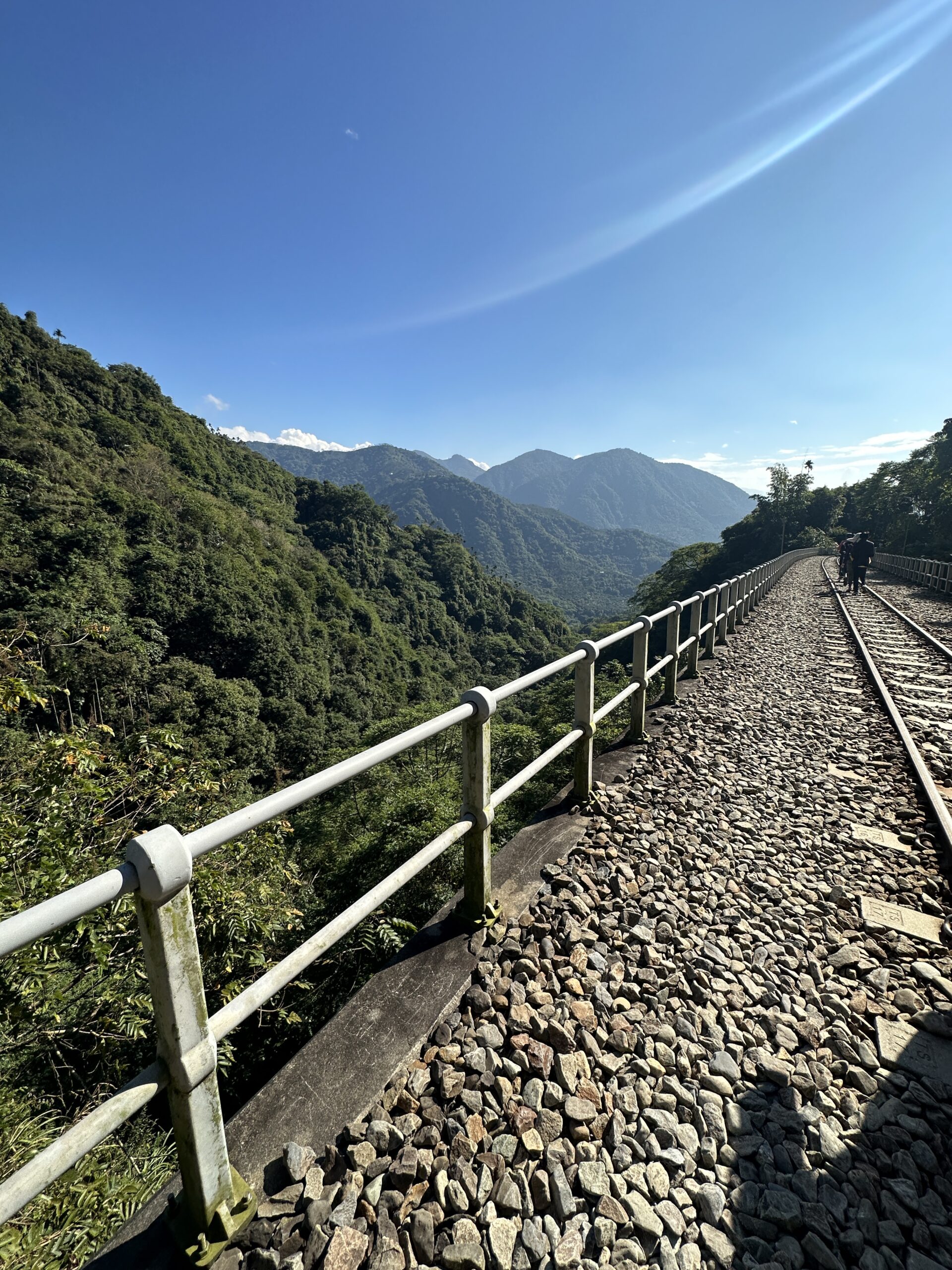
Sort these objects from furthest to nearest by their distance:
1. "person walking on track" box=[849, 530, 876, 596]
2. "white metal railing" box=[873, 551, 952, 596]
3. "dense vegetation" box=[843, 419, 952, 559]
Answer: "dense vegetation" box=[843, 419, 952, 559] < "person walking on track" box=[849, 530, 876, 596] < "white metal railing" box=[873, 551, 952, 596]

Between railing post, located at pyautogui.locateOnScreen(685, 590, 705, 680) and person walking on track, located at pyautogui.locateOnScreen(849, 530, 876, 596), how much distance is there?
48.6 ft

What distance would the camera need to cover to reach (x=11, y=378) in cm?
5597

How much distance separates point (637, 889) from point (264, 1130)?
2.11 metres

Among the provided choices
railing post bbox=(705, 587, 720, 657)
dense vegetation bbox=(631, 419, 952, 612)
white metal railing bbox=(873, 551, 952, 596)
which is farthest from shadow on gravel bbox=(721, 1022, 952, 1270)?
dense vegetation bbox=(631, 419, 952, 612)

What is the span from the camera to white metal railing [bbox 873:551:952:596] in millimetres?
18500

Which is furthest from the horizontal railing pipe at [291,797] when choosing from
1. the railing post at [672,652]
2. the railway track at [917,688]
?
the railing post at [672,652]

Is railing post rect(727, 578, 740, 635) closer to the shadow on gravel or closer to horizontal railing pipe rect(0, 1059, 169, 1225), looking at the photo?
the shadow on gravel

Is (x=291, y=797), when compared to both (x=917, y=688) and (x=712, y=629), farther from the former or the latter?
(x=712, y=629)

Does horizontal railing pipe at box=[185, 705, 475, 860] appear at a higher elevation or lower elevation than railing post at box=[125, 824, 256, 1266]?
higher

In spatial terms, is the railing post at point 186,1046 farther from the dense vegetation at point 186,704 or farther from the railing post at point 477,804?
the railing post at point 477,804

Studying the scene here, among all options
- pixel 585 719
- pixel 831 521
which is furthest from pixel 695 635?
pixel 831 521

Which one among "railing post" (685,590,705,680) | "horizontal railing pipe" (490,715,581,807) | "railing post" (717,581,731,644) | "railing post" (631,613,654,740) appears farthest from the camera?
"railing post" (717,581,731,644)

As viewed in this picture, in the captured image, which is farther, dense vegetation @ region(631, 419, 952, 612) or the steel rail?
dense vegetation @ region(631, 419, 952, 612)

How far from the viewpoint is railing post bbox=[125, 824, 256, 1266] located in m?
1.16
